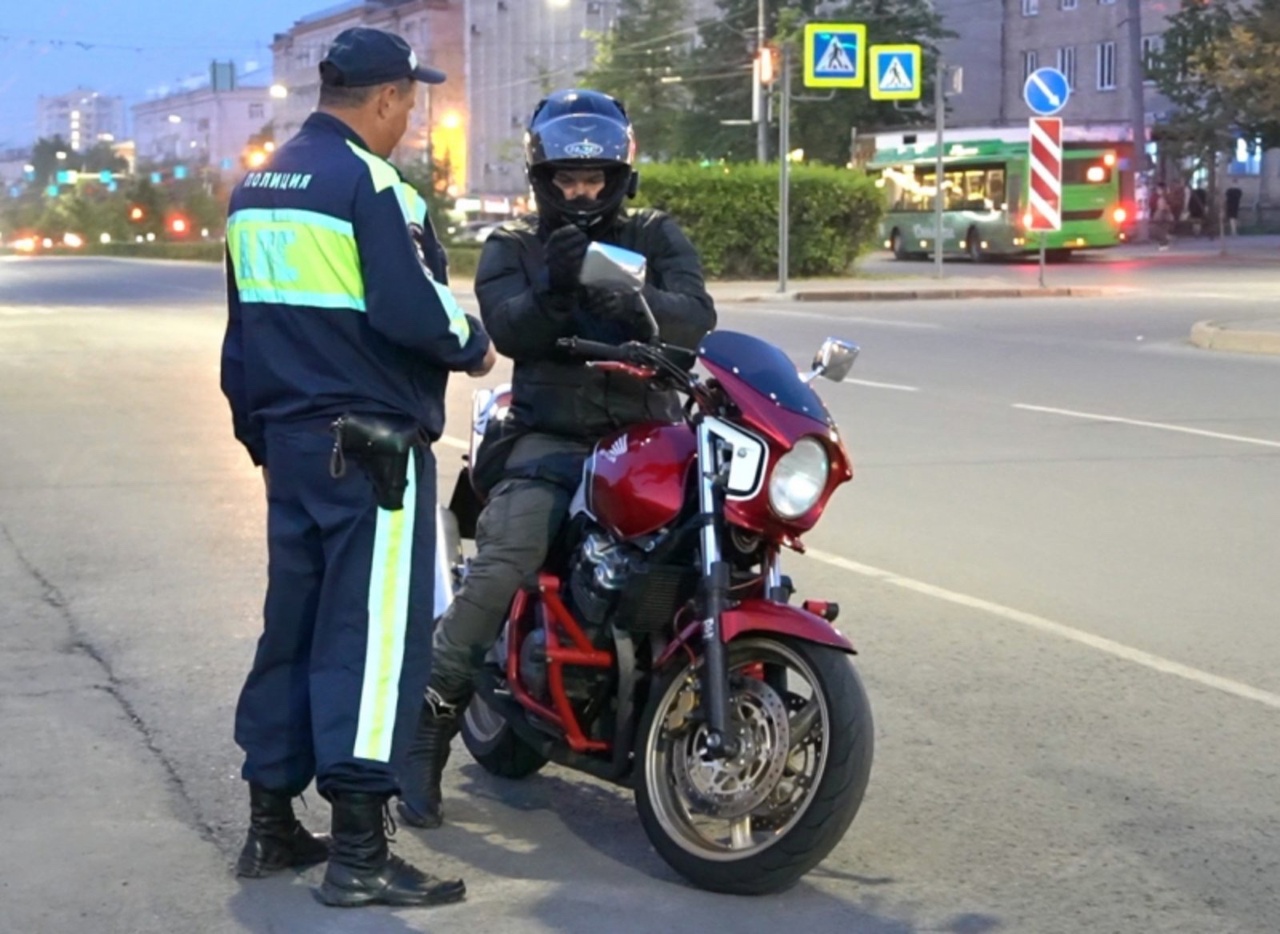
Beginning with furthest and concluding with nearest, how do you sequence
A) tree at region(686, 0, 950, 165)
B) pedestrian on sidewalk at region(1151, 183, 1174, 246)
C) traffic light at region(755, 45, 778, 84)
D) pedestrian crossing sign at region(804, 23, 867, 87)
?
tree at region(686, 0, 950, 165) < pedestrian on sidewalk at region(1151, 183, 1174, 246) < pedestrian crossing sign at region(804, 23, 867, 87) < traffic light at region(755, 45, 778, 84)

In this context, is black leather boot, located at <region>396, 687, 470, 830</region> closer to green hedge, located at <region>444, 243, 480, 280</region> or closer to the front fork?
the front fork

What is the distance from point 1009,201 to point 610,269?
41.0 m

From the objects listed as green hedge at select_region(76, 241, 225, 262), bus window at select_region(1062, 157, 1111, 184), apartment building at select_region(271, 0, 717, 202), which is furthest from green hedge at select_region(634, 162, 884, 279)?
apartment building at select_region(271, 0, 717, 202)

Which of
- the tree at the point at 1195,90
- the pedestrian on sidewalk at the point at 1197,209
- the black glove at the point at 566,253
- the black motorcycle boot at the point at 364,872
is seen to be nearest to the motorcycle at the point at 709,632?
the black glove at the point at 566,253

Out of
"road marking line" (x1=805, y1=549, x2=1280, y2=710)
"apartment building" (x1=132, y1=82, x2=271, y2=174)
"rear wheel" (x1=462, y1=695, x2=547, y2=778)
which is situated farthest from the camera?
"apartment building" (x1=132, y1=82, x2=271, y2=174)

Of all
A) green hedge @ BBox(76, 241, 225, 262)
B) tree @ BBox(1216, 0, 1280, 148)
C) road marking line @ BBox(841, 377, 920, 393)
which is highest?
tree @ BBox(1216, 0, 1280, 148)

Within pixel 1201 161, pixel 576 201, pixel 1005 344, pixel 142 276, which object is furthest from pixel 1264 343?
pixel 1201 161

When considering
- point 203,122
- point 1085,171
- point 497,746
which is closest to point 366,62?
point 497,746

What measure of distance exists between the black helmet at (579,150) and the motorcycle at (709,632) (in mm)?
361

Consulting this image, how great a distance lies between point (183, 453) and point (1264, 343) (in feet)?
36.0

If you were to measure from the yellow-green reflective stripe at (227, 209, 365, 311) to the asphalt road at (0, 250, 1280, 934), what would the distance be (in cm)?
131

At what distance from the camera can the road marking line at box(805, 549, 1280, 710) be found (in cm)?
630

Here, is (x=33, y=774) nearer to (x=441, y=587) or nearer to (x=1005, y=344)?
(x=441, y=587)

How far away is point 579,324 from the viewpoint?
4746 millimetres
